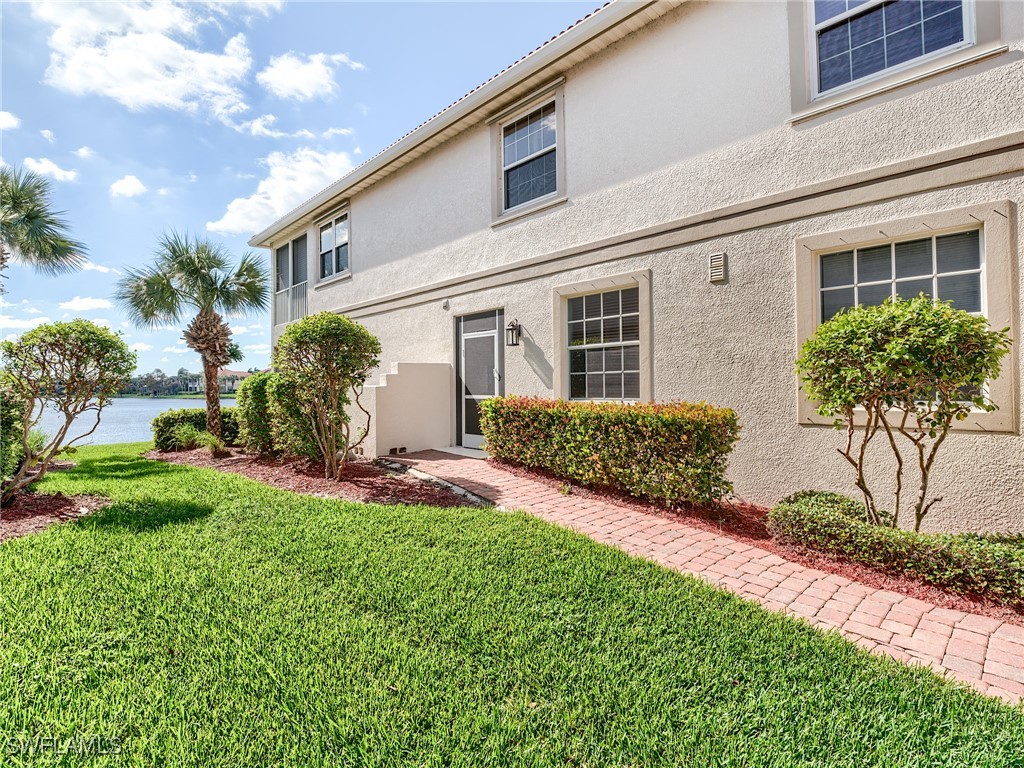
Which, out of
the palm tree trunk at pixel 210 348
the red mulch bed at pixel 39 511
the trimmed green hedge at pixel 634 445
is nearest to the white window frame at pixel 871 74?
the trimmed green hedge at pixel 634 445

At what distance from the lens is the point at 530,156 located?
29.2 feet

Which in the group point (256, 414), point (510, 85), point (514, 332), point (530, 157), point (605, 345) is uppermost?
point (510, 85)

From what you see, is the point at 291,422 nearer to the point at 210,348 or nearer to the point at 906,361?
the point at 210,348

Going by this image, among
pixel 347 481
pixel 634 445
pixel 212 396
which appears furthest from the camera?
pixel 212 396

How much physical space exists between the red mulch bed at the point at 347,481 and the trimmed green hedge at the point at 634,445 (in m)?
1.64

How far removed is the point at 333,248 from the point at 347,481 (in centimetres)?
959

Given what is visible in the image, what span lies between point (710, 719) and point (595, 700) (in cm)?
55

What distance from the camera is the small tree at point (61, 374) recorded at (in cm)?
575

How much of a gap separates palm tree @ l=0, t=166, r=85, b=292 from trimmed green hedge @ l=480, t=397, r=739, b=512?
41.5 feet

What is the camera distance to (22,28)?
565 centimetres

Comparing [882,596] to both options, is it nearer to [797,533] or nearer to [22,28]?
[797,533]

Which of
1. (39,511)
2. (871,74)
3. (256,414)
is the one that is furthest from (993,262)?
(256,414)

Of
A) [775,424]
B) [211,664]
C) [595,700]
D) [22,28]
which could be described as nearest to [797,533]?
[775,424]

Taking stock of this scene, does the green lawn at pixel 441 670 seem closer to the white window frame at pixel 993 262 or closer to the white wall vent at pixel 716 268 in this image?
the white window frame at pixel 993 262
